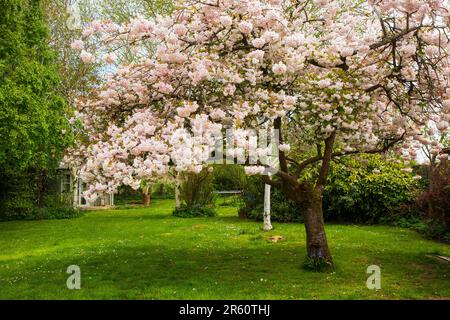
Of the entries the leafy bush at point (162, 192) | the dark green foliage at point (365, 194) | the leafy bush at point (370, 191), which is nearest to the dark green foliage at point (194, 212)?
the dark green foliage at point (365, 194)

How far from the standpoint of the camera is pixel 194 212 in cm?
2252

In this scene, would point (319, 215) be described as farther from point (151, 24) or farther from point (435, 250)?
point (151, 24)

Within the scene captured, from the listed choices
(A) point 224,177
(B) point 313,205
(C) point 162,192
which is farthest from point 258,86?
(C) point 162,192

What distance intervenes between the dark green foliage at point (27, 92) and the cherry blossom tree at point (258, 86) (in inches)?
321

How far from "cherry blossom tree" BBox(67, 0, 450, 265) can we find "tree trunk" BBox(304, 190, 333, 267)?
0.8 inches

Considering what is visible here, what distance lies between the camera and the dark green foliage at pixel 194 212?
2236cm

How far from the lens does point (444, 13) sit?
7996 mm

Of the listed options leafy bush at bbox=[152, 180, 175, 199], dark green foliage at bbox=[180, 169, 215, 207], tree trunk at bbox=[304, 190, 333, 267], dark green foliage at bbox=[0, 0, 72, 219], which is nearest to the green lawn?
tree trunk at bbox=[304, 190, 333, 267]

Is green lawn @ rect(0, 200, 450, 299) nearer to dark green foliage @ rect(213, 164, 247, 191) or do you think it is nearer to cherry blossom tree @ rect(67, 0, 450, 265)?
cherry blossom tree @ rect(67, 0, 450, 265)

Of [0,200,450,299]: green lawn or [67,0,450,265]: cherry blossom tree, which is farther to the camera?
[0,200,450,299]: green lawn

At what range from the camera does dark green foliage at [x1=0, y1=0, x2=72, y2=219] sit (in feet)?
54.5

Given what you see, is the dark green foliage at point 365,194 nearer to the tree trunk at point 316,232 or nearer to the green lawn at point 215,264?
the green lawn at point 215,264

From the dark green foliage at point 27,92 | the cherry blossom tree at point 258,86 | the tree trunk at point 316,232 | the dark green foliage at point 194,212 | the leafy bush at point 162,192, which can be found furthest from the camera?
the leafy bush at point 162,192
